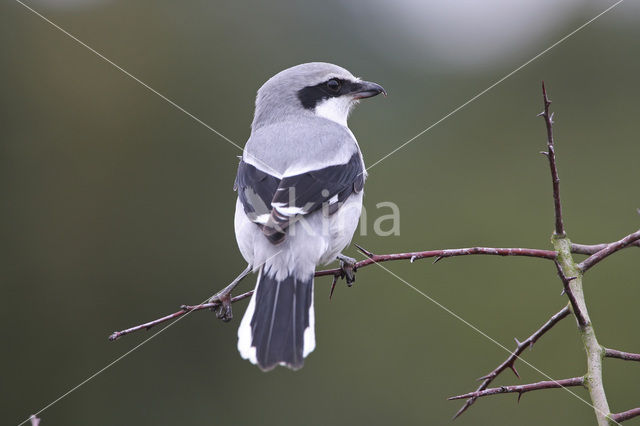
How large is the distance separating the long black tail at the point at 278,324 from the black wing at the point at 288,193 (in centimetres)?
24

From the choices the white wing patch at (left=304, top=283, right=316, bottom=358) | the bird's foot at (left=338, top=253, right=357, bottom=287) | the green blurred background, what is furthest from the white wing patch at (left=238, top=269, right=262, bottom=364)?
the green blurred background

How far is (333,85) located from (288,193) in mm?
1430

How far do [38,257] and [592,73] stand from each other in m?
7.46

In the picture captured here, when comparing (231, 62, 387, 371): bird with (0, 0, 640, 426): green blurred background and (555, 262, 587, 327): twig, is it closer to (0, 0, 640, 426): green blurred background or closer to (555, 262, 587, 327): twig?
(555, 262, 587, 327): twig

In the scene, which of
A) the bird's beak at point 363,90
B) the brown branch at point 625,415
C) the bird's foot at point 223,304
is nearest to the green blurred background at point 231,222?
the bird's beak at point 363,90

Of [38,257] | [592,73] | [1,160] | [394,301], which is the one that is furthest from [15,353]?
[592,73]

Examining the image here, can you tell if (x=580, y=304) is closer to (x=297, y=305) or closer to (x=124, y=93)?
(x=297, y=305)

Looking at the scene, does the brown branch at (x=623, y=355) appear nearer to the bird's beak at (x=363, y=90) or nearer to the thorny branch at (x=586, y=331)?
the thorny branch at (x=586, y=331)

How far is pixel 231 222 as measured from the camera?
7520mm

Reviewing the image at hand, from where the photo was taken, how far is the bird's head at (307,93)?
4211 millimetres

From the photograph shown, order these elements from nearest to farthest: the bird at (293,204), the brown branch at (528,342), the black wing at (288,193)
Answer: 1. the brown branch at (528,342)
2. the bird at (293,204)
3. the black wing at (288,193)

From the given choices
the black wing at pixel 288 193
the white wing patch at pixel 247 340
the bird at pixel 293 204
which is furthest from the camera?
the black wing at pixel 288 193

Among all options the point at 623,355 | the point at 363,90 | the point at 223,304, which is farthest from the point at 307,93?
the point at 623,355

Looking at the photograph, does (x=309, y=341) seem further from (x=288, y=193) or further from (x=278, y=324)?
(x=288, y=193)
